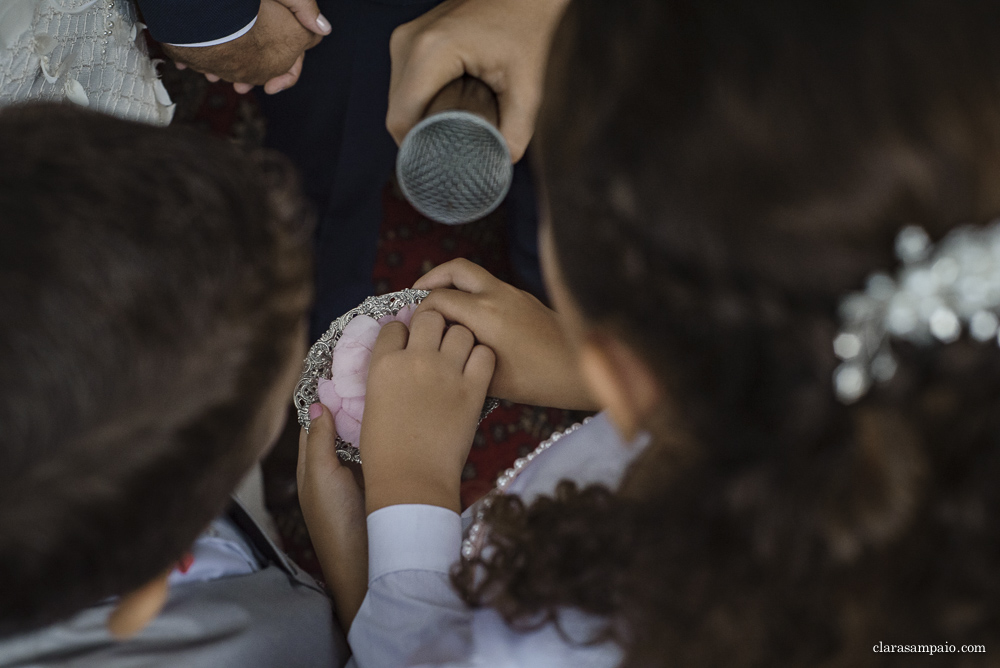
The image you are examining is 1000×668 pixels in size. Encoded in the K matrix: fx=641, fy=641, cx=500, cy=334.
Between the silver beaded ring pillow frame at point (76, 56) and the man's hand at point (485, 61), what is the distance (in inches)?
13.1

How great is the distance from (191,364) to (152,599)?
0.22 metres

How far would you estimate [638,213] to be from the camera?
354 millimetres

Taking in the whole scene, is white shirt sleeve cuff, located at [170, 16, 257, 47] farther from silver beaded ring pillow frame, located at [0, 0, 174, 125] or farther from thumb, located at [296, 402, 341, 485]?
thumb, located at [296, 402, 341, 485]

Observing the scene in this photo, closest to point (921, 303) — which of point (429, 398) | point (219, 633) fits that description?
point (429, 398)

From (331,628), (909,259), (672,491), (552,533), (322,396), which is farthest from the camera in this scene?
(322,396)

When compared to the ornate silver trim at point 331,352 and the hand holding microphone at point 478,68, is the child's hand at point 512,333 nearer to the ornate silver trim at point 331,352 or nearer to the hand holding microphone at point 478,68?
the ornate silver trim at point 331,352

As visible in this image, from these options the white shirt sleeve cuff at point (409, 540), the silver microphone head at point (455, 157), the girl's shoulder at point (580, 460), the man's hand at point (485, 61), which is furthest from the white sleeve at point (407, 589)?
the man's hand at point (485, 61)

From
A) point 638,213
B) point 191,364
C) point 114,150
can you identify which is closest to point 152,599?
point 191,364

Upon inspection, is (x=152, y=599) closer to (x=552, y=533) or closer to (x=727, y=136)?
(x=552, y=533)

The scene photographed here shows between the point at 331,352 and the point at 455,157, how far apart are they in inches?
12.7

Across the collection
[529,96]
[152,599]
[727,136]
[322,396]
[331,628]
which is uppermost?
[727,136]

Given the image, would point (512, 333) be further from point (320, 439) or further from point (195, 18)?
point (195, 18)

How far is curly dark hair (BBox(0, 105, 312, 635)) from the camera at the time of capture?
33cm

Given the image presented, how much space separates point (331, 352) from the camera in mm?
821
